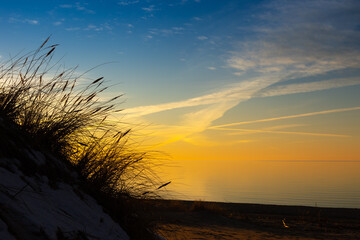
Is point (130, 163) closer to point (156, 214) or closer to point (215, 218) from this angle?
point (156, 214)

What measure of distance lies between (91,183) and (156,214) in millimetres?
1101

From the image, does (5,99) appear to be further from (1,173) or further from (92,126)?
(1,173)

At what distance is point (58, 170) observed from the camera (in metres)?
2.38

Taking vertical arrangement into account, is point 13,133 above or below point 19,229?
above

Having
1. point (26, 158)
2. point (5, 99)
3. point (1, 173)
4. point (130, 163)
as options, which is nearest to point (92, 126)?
point (130, 163)

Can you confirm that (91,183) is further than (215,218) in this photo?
No

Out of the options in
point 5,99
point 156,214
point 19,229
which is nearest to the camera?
point 19,229

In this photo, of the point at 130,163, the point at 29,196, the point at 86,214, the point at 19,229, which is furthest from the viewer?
the point at 130,163

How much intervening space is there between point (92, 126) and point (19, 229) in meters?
2.01

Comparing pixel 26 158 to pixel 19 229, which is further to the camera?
pixel 26 158

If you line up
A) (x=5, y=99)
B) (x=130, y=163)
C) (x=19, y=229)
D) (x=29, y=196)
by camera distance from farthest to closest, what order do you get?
1. (x=130, y=163)
2. (x=5, y=99)
3. (x=29, y=196)
4. (x=19, y=229)

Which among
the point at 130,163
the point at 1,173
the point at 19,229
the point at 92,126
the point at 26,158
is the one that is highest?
the point at 92,126

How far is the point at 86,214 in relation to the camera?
2.07 metres

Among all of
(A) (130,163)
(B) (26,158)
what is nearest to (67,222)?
(B) (26,158)
